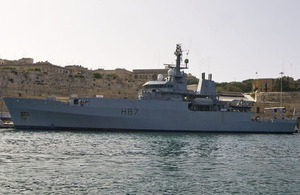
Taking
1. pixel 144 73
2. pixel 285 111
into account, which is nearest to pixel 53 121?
pixel 285 111

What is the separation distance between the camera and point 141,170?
42.4 ft

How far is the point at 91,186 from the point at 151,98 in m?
20.5

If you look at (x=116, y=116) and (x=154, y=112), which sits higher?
(x=154, y=112)

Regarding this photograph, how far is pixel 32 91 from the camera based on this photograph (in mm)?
60000

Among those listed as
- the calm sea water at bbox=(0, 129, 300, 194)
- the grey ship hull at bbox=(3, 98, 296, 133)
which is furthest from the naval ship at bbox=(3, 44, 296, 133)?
the calm sea water at bbox=(0, 129, 300, 194)

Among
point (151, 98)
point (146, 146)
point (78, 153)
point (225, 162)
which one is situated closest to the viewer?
point (225, 162)

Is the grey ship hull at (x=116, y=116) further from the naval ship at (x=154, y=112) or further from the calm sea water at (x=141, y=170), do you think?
the calm sea water at (x=141, y=170)

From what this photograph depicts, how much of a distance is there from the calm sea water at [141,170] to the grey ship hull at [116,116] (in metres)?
8.82

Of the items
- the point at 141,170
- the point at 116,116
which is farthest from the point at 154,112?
the point at 141,170

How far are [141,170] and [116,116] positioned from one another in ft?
53.3

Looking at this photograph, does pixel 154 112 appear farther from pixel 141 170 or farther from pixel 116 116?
pixel 141 170


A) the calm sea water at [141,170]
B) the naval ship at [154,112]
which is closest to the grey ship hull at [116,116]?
the naval ship at [154,112]

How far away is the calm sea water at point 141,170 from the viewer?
10.5m

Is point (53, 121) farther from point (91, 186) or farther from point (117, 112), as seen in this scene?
point (91, 186)
